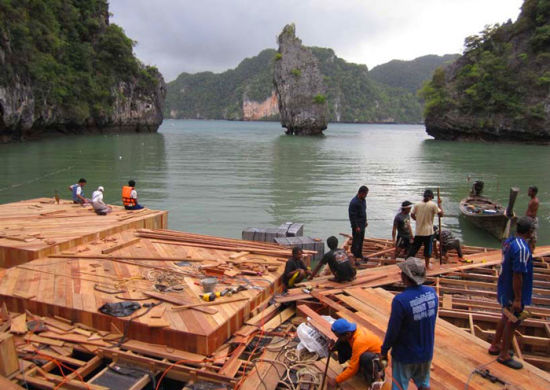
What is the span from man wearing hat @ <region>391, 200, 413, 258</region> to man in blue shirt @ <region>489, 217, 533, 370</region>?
439 cm

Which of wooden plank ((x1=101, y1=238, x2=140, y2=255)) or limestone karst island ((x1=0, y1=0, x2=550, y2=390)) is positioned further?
wooden plank ((x1=101, y1=238, x2=140, y2=255))

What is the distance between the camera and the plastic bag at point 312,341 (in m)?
5.24

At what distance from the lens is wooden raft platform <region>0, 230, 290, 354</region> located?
5656mm

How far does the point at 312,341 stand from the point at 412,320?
196cm

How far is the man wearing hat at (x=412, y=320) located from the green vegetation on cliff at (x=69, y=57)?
43.8 meters

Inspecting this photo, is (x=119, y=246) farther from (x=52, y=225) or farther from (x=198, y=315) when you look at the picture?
(x=198, y=315)

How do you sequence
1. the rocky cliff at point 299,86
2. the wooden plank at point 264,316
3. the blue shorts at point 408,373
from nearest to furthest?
the blue shorts at point 408,373 < the wooden plank at point 264,316 < the rocky cliff at point 299,86

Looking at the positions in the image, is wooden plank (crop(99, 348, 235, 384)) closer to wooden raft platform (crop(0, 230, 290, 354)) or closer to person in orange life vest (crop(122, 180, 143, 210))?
wooden raft platform (crop(0, 230, 290, 354))

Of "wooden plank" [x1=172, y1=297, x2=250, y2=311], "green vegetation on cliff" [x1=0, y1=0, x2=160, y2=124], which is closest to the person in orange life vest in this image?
"wooden plank" [x1=172, y1=297, x2=250, y2=311]

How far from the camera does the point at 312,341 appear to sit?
17.5ft

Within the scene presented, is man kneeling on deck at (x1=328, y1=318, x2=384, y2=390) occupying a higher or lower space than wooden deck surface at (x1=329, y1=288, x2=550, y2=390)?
higher

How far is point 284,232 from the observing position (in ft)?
39.0

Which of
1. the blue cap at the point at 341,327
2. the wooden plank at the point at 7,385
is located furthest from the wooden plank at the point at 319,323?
the wooden plank at the point at 7,385

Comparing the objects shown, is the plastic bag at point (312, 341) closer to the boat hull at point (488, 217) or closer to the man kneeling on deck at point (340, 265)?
the man kneeling on deck at point (340, 265)
